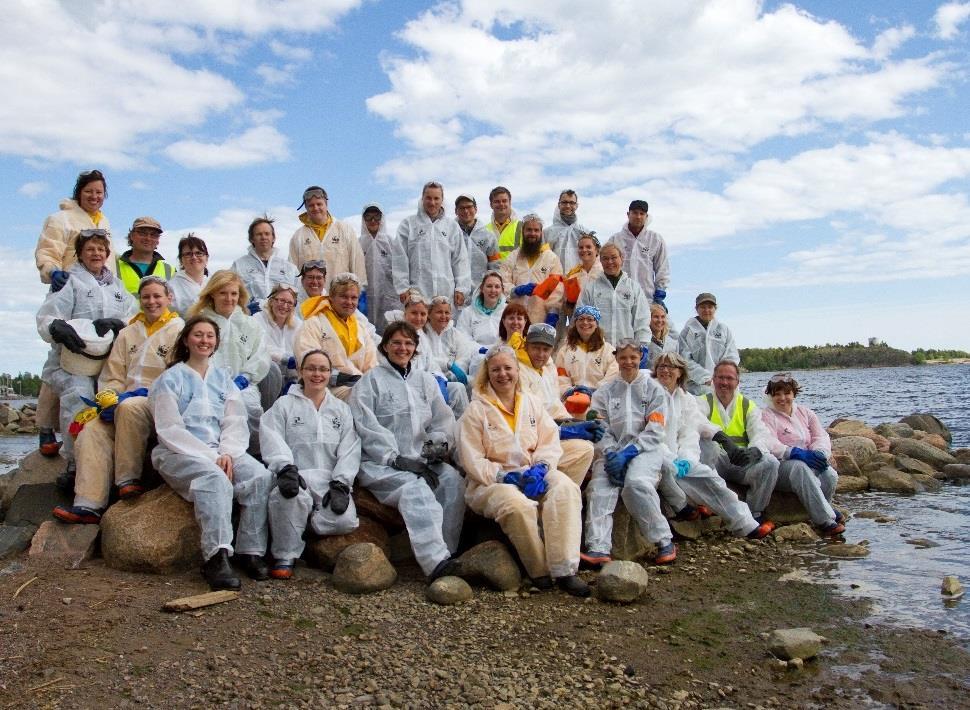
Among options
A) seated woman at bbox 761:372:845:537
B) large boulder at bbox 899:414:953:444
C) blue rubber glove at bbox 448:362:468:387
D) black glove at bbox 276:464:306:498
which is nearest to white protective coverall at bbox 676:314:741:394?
seated woman at bbox 761:372:845:537

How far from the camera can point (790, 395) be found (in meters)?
9.26

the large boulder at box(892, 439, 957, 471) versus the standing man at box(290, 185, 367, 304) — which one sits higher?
the standing man at box(290, 185, 367, 304)

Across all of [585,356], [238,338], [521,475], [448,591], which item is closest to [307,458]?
[238,338]

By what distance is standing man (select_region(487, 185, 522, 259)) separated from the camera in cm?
1196

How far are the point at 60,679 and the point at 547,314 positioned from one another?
7.92 m

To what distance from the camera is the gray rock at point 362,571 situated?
627 centimetres

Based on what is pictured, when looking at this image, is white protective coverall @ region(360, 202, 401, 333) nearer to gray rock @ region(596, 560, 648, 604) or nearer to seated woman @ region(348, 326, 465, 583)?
seated woman @ region(348, 326, 465, 583)

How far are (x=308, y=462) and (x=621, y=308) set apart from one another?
17.9ft

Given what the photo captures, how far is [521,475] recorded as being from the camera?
678 centimetres

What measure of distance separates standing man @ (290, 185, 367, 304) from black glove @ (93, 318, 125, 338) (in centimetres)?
336

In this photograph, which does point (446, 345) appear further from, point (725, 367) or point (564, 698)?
point (564, 698)

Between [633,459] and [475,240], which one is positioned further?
[475,240]

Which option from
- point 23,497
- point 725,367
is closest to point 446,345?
point 725,367

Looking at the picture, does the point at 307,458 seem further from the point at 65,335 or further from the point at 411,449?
the point at 65,335
